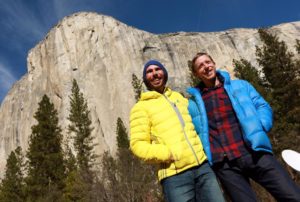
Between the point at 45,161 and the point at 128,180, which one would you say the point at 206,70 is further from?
the point at 45,161

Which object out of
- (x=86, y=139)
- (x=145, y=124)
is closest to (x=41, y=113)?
(x=86, y=139)

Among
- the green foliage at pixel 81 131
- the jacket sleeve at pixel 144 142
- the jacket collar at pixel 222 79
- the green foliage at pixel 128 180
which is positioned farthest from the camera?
the green foliage at pixel 81 131

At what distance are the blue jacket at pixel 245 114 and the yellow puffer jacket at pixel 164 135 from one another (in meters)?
0.09

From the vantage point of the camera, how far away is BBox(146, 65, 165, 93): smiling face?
3832mm

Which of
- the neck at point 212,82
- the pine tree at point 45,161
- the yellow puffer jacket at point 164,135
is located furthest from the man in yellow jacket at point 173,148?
the pine tree at point 45,161

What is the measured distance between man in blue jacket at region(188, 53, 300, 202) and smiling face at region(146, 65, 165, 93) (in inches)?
14.2

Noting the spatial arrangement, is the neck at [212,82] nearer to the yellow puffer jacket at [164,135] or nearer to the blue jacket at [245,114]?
the blue jacket at [245,114]

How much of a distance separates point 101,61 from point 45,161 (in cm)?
3065

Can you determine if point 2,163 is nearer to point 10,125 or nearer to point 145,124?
point 10,125

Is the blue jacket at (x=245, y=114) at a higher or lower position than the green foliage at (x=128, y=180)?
lower

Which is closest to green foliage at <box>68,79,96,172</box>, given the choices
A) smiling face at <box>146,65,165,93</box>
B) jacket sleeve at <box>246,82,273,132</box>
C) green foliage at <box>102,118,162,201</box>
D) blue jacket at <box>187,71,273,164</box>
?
green foliage at <box>102,118,162,201</box>

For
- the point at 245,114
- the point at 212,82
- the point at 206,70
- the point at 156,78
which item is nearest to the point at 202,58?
the point at 206,70

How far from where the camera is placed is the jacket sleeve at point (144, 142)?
3.33 meters

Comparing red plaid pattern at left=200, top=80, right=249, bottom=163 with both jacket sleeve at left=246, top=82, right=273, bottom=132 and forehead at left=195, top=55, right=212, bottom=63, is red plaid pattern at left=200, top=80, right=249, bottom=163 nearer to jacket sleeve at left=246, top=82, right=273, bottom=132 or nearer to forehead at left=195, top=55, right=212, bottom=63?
jacket sleeve at left=246, top=82, right=273, bottom=132
